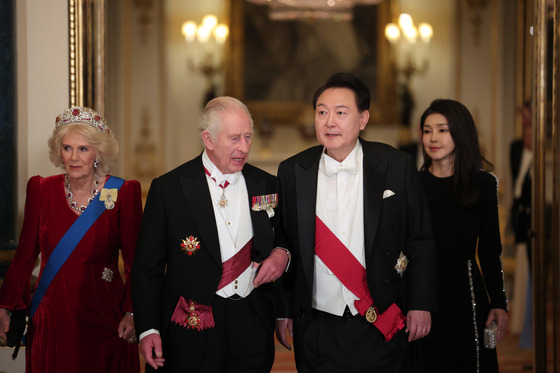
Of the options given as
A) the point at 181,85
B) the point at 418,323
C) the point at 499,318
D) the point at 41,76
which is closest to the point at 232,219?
the point at 418,323

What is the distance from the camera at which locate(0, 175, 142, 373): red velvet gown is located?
2748 millimetres

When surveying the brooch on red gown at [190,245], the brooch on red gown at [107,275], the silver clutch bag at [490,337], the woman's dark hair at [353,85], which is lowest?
the silver clutch bag at [490,337]

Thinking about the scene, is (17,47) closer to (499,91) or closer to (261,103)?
(261,103)

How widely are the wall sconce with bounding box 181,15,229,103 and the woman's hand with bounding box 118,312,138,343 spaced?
5314 millimetres

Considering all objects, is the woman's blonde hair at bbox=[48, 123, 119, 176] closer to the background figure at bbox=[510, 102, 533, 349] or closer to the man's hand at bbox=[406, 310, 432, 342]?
the man's hand at bbox=[406, 310, 432, 342]

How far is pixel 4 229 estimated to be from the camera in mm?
3418

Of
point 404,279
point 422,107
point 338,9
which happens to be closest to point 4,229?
point 404,279

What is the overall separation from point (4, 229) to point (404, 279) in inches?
76.8

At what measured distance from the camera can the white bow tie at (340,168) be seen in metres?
2.60

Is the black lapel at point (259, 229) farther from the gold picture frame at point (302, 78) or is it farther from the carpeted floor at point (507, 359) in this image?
the gold picture frame at point (302, 78)

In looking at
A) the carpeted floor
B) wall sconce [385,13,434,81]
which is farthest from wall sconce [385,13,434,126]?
the carpeted floor

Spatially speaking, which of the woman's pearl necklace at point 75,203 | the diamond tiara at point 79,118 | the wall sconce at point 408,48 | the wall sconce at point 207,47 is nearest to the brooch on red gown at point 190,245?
the woman's pearl necklace at point 75,203

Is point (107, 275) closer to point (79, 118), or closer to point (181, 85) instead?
point (79, 118)

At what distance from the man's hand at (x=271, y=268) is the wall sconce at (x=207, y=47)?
5463 millimetres
